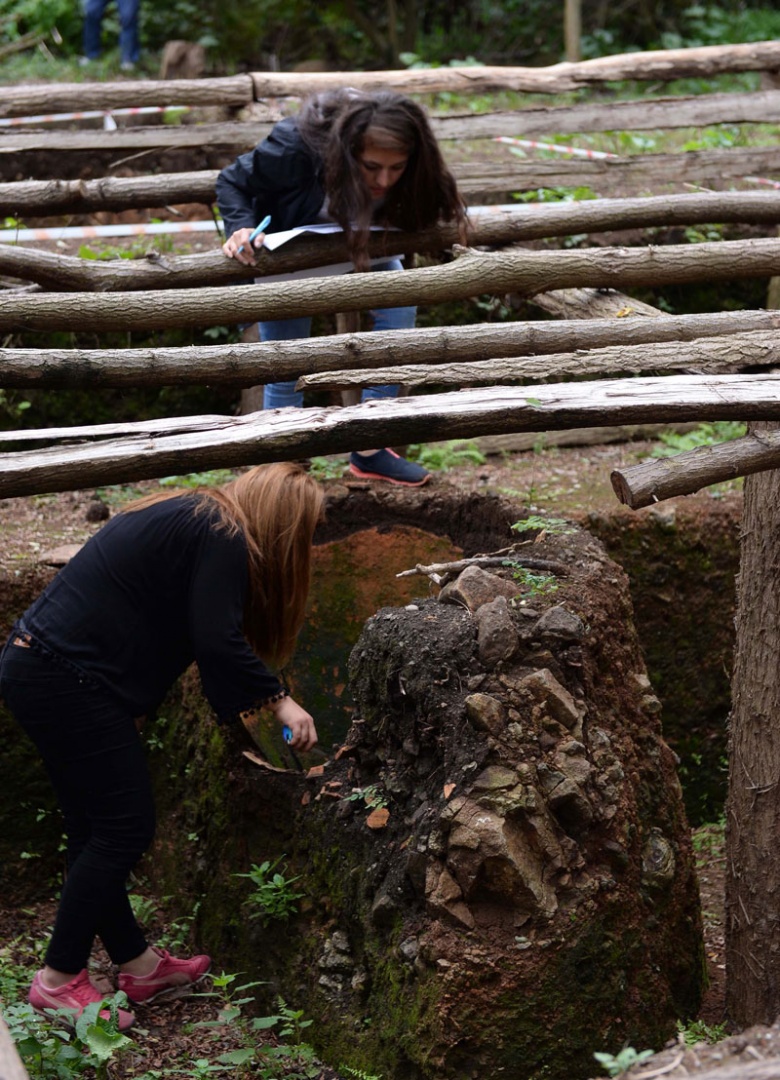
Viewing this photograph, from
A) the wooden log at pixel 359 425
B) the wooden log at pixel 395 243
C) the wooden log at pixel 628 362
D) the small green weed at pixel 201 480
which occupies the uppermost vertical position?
the wooden log at pixel 395 243

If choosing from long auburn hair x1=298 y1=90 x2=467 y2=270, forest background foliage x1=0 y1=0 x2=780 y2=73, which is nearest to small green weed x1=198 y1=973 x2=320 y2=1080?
long auburn hair x1=298 y1=90 x2=467 y2=270

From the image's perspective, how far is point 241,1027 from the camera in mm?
4141

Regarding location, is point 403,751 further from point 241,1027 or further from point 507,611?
point 241,1027

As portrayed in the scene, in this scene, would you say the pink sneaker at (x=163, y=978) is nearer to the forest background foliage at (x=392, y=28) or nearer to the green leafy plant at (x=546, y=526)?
the green leafy plant at (x=546, y=526)

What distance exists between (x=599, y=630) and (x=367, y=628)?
79 cm

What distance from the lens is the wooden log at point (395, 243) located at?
4.90 m

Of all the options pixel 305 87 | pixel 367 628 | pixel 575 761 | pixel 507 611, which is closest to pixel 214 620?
pixel 367 628

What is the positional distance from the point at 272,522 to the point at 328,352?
22.6 inches

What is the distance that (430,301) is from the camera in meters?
4.55

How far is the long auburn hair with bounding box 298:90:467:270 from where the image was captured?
465 centimetres

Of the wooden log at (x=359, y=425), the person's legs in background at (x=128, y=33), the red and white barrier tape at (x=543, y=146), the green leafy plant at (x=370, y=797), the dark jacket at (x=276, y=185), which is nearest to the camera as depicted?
the wooden log at (x=359, y=425)

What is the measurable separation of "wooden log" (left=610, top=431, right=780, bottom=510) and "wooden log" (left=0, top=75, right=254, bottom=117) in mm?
6060

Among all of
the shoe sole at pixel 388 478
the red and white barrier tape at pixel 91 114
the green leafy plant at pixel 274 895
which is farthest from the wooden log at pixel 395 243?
the red and white barrier tape at pixel 91 114

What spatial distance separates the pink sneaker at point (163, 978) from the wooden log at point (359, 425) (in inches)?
79.1
